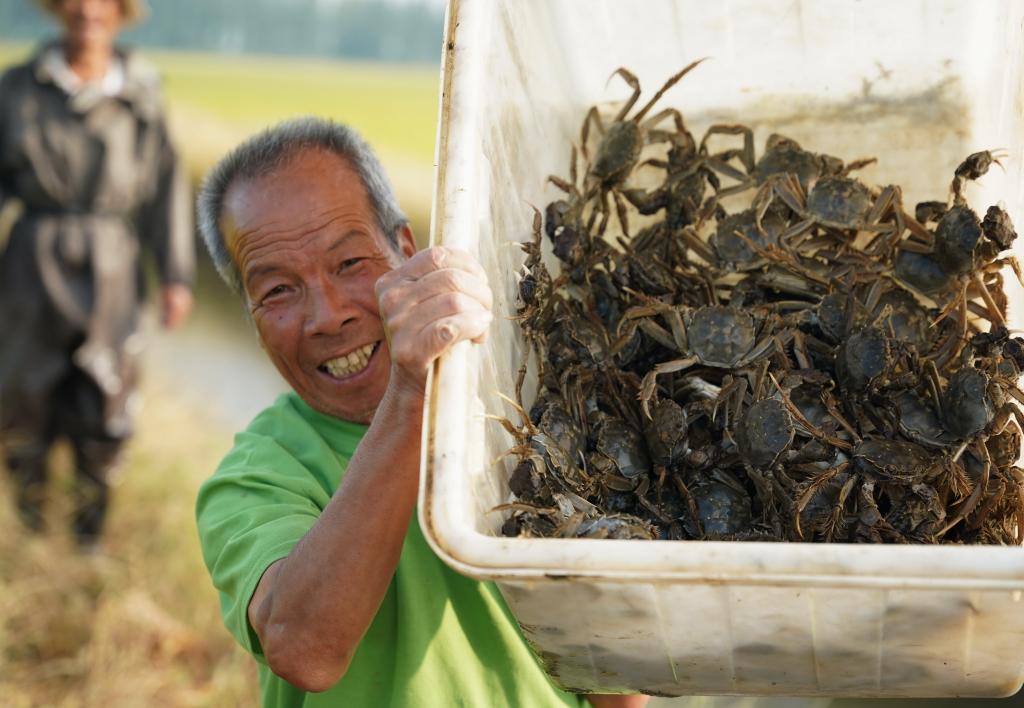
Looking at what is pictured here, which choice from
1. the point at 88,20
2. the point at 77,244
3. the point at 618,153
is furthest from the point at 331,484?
the point at 88,20

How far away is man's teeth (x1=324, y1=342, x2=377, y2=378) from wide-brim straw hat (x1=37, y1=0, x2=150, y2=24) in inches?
157

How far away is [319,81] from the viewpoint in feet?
20.5

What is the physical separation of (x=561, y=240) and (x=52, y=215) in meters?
3.77

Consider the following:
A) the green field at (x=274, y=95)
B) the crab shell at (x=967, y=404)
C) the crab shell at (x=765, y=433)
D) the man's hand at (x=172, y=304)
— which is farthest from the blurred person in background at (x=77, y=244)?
the crab shell at (x=967, y=404)

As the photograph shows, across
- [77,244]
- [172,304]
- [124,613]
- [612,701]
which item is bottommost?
[124,613]

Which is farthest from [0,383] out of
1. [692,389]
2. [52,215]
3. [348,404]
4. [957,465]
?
[957,465]

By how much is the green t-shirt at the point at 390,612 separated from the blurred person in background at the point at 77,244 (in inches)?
140

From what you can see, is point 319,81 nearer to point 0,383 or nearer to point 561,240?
point 0,383

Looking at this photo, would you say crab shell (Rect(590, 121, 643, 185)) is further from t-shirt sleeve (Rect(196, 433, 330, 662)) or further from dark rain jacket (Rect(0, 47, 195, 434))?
dark rain jacket (Rect(0, 47, 195, 434))

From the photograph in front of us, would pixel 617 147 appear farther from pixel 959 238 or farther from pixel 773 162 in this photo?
pixel 959 238

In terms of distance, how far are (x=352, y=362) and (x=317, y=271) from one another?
135mm

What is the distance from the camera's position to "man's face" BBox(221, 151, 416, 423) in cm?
158

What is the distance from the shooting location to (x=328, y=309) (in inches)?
62.1

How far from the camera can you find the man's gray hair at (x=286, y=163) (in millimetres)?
1619
